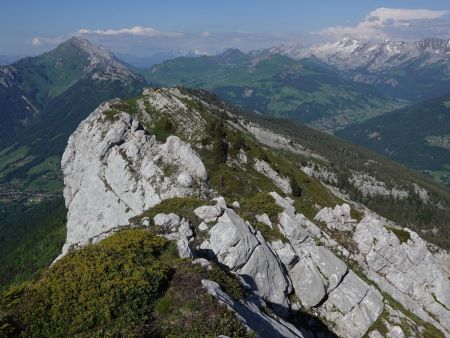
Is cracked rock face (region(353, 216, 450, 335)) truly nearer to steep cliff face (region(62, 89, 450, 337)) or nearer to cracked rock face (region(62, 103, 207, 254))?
steep cliff face (region(62, 89, 450, 337))

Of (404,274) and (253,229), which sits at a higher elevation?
(253,229)

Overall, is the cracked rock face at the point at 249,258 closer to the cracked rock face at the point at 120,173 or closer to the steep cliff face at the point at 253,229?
the steep cliff face at the point at 253,229

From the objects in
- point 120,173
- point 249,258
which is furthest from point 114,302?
point 120,173

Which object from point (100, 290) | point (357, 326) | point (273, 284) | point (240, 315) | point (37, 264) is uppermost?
point (100, 290)

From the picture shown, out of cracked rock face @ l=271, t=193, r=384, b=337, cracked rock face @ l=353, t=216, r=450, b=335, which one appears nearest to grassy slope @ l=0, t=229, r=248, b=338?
cracked rock face @ l=271, t=193, r=384, b=337

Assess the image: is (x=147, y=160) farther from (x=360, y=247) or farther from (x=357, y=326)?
(x=357, y=326)

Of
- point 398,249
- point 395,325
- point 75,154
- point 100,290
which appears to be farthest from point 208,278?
point 75,154

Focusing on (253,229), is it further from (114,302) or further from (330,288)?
(114,302)
